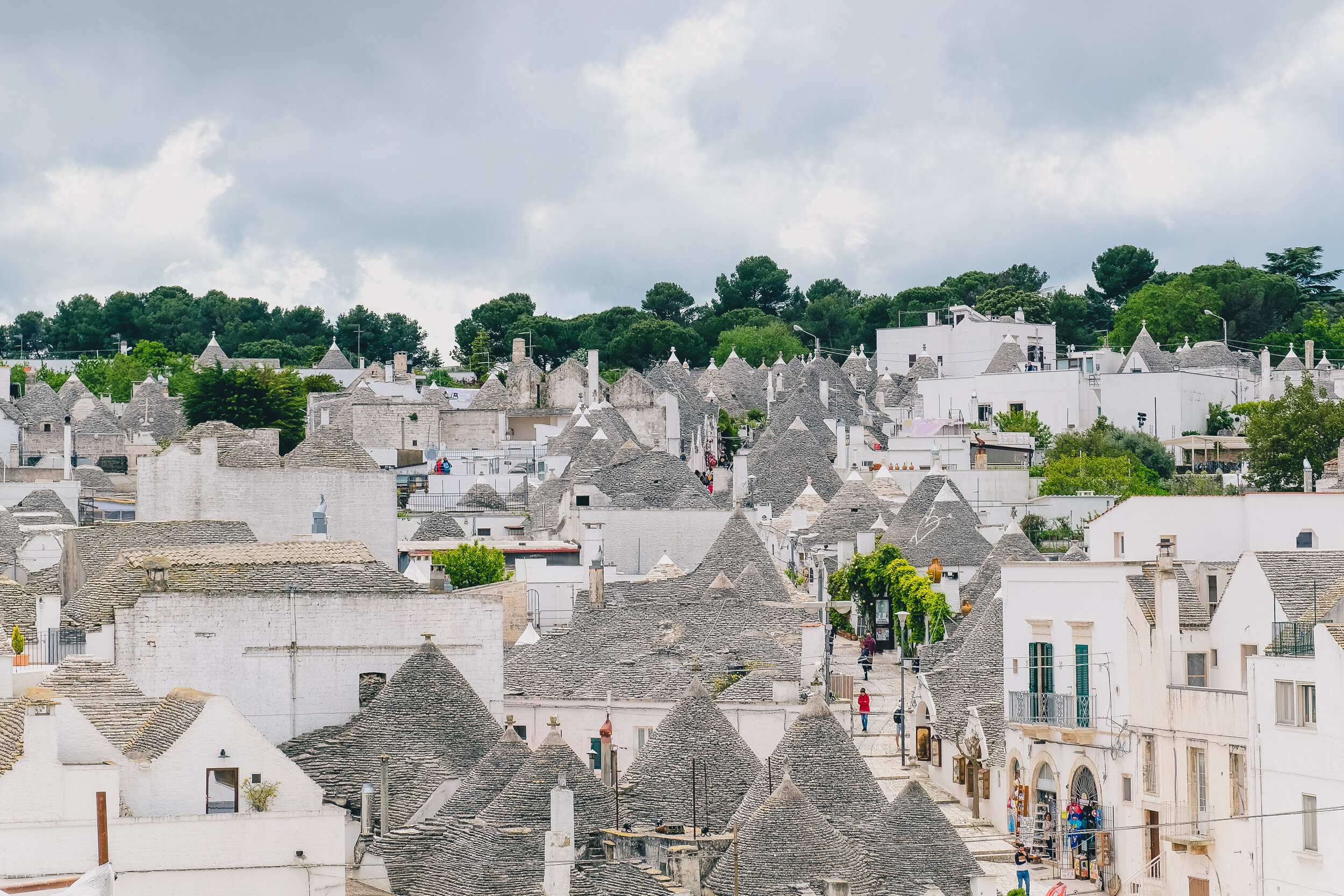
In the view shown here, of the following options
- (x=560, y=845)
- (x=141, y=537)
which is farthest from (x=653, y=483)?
(x=560, y=845)

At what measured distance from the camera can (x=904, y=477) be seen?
9350 centimetres

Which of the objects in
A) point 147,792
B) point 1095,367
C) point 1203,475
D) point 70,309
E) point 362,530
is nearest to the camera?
point 147,792

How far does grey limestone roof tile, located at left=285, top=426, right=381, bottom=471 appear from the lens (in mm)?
63281

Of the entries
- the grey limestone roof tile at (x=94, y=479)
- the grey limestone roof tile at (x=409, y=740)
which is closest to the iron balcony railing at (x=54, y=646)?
the grey limestone roof tile at (x=409, y=740)

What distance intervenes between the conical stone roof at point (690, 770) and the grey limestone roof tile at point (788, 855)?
2.83 meters

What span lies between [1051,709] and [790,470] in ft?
166

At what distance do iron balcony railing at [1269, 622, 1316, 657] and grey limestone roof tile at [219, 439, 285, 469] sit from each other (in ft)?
105

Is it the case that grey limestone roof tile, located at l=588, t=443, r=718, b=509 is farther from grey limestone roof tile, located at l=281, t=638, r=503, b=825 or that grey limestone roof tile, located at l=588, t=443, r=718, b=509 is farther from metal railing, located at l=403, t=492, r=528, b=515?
grey limestone roof tile, located at l=281, t=638, r=503, b=825

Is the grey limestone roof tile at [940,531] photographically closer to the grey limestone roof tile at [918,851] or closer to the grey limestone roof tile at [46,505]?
the grey limestone roof tile at [918,851]

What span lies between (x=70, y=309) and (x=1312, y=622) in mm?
156121

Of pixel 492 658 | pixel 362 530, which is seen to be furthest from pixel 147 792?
pixel 362 530

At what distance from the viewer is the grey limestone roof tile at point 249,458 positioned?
61844mm

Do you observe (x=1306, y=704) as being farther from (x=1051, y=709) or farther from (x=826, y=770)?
(x=826, y=770)

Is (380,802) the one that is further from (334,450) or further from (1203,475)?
(1203,475)
